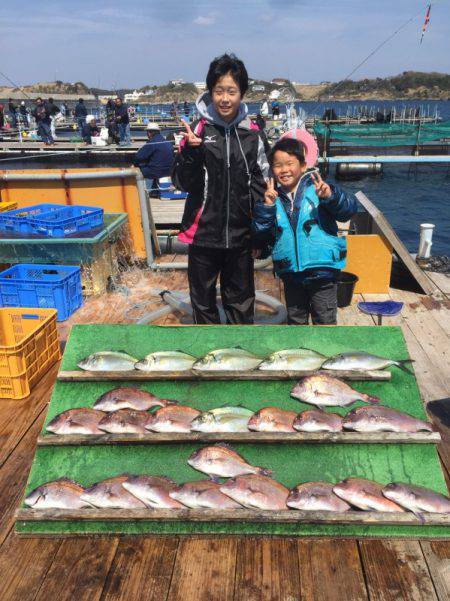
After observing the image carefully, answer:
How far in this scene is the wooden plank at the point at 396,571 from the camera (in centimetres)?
238

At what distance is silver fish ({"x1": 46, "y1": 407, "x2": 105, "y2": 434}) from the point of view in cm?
314

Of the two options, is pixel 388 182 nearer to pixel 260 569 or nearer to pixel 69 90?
pixel 260 569

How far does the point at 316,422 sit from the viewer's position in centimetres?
307

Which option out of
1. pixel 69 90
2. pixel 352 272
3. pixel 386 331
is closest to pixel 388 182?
pixel 352 272

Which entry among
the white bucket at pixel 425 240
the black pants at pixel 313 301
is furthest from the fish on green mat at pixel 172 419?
the white bucket at pixel 425 240

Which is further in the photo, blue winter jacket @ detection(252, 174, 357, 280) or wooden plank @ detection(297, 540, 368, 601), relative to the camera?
blue winter jacket @ detection(252, 174, 357, 280)

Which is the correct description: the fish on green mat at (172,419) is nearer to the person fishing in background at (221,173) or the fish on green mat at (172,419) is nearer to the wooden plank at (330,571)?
the wooden plank at (330,571)

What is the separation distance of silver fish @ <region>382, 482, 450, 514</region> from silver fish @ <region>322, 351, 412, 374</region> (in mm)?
925

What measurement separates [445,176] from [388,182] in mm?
4933

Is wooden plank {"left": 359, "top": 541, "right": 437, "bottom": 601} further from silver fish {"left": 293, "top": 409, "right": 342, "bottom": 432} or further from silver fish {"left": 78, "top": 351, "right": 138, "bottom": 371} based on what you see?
silver fish {"left": 78, "top": 351, "right": 138, "bottom": 371}

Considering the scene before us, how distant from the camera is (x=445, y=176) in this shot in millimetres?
34531

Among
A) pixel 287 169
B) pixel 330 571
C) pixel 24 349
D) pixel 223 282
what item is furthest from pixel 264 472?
pixel 24 349

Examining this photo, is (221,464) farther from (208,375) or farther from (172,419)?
(208,375)

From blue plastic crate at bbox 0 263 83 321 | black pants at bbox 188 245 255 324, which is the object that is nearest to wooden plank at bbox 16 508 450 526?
black pants at bbox 188 245 255 324
